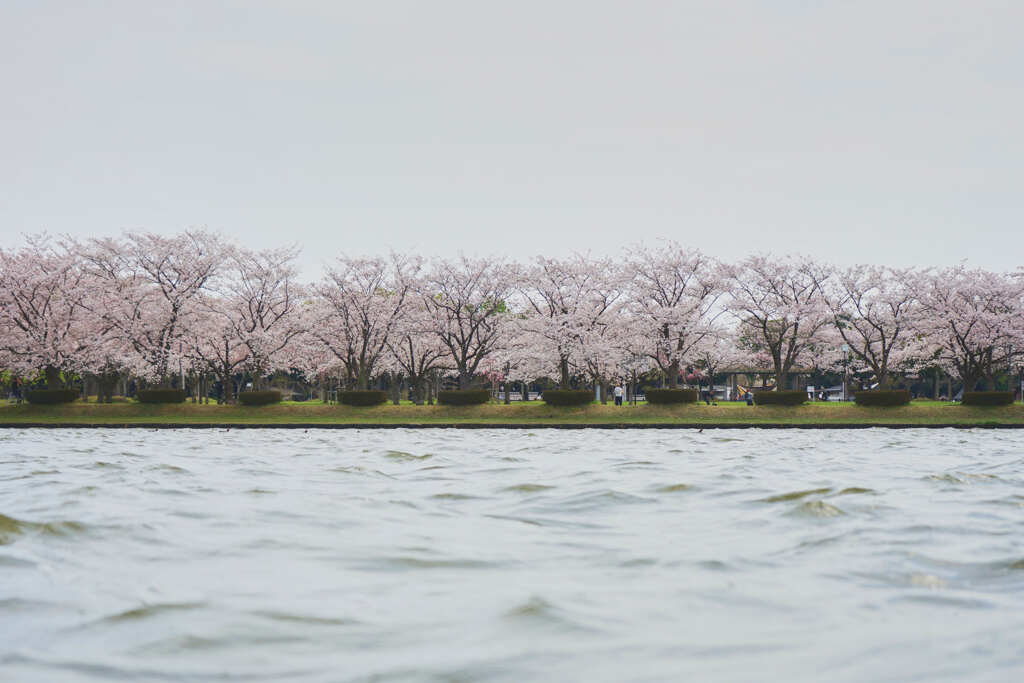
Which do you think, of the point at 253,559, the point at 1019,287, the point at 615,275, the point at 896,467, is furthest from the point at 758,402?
the point at 253,559

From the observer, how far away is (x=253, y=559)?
222 inches

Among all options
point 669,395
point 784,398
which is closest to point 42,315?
point 669,395

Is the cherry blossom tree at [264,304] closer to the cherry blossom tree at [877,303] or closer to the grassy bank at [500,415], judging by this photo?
the grassy bank at [500,415]

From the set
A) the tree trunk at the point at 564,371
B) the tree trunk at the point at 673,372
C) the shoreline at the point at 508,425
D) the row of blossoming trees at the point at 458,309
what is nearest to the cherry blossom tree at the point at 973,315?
the row of blossoming trees at the point at 458,309

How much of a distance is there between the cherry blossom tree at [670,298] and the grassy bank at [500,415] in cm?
639

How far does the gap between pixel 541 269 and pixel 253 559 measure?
43060mm

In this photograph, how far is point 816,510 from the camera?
25.0 ft

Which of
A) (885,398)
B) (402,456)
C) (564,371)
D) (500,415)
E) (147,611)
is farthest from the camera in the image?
(564,371)

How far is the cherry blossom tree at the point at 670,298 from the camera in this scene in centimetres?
4488

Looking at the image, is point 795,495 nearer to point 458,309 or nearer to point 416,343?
point 458,309

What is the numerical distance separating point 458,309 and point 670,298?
483 inches

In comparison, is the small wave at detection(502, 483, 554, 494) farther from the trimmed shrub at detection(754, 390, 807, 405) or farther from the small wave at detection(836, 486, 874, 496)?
the trimmed shrub at detection(754, 390, 807, 405)

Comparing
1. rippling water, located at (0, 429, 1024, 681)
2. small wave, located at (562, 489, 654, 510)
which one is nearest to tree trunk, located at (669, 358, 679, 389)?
rippling water, located at (0, 429, 1024, 681)

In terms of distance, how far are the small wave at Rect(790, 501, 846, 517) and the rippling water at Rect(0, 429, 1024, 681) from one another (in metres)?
0.06
